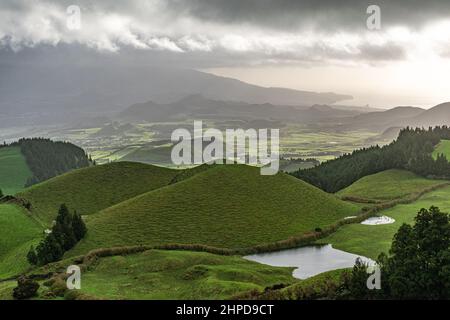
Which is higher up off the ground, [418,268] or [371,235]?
[418,268]

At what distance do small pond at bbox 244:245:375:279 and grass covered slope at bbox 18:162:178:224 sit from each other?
5034 centimetres

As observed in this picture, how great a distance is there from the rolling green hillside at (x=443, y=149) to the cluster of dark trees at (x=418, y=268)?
130521 millimetres

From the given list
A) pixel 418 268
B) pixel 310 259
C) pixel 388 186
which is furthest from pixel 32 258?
pixel 388 186

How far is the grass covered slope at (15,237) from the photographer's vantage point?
6731cm

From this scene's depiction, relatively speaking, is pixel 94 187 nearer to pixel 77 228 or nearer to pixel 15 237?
pixel 15 237

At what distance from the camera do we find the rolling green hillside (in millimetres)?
167225

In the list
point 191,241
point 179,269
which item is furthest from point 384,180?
point 179,269

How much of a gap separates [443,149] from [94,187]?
5076 inches

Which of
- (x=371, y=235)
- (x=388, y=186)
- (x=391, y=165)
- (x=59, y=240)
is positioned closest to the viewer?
(x=59, y=240)

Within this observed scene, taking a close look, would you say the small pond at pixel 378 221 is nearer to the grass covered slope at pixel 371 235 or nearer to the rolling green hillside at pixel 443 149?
the grass covered slope at pixel 371 235

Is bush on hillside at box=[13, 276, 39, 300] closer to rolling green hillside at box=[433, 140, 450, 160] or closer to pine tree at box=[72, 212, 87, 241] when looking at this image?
pine tree at box=[72, 212, 87, 241]

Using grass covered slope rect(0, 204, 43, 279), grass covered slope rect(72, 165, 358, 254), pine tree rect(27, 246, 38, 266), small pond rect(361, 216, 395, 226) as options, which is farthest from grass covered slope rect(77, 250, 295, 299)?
small pond rect(361, 216, 395, 226)

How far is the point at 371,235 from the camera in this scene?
76188 mm

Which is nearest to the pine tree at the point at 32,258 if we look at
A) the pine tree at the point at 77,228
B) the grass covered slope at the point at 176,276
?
the pine tree at the point at 77,228
